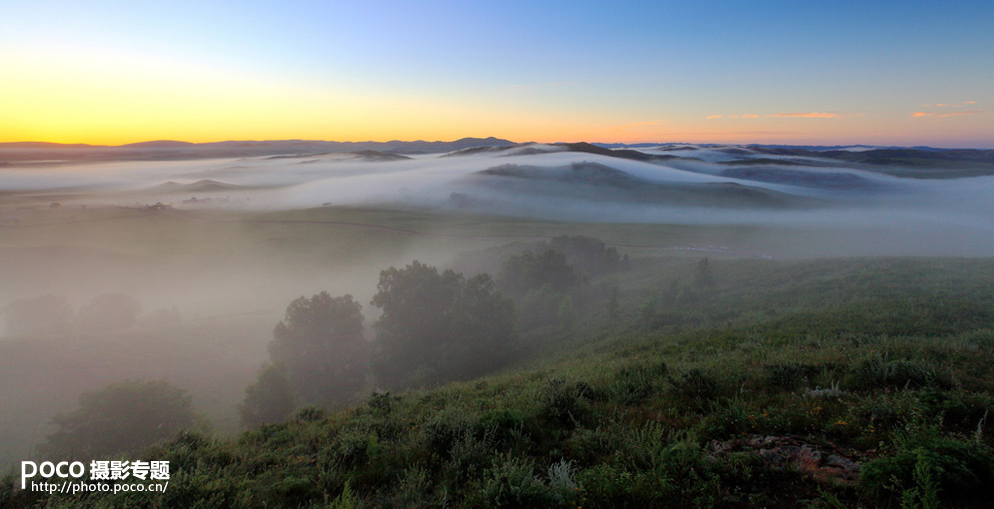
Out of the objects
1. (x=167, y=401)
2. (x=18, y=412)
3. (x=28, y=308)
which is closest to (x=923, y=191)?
(x=167, y=401)

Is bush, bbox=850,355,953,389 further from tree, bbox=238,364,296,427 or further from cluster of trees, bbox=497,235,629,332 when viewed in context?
cluster of trees, bbox=497,235,629,332

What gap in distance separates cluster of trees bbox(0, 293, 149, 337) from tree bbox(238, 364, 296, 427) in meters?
40.3

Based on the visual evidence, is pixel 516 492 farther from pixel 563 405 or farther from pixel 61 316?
pixel 61 316

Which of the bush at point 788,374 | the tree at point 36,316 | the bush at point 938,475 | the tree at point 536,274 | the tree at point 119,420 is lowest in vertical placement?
the tree at point 36,316

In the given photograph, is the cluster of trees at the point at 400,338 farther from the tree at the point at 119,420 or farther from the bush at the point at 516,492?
the bush at the point at 516,492

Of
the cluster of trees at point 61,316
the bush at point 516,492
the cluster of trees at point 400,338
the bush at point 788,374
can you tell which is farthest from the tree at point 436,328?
the cluster of trees at point 61,316

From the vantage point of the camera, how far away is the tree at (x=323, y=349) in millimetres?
30531

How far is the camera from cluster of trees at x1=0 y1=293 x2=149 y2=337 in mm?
48250

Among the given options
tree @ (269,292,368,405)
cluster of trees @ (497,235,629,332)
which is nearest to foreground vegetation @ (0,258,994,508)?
tree @ (269,292,368,405)

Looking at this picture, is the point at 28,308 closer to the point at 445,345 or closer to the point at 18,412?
the point at 18,412

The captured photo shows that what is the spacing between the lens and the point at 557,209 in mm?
129750

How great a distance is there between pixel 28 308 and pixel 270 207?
194 feet

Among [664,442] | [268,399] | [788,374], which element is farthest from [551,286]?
[664,442]

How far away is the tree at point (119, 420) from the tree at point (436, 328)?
13.7 metres
